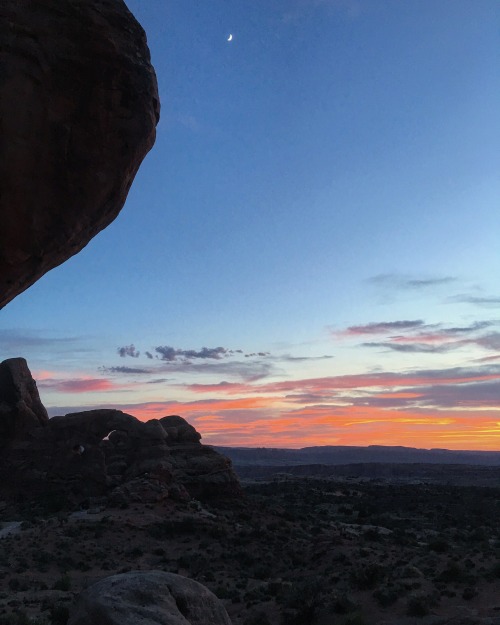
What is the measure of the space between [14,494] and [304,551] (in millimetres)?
19240

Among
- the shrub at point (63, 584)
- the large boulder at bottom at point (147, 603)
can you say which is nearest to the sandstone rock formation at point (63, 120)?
the large boulder at bottom at point (147, 603)

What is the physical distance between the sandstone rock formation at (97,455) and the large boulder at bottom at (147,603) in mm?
22457

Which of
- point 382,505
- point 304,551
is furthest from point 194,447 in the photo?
point 382,505

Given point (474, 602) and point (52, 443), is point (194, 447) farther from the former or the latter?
point (474, 602)

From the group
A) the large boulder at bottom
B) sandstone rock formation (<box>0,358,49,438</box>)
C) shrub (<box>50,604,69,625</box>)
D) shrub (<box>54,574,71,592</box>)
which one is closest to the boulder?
sandstone rock formation (<box>0,358,49,438</box>)

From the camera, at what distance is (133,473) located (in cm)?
3375

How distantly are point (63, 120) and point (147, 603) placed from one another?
6.58 meters

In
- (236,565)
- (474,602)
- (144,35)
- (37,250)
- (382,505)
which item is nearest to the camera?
(37,250)

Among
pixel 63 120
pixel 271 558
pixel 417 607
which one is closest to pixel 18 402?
pixel 271 558

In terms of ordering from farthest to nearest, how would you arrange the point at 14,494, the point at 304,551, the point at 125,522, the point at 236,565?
the point at 14,494, the point at 125,522, the point at 304,551, the point at 236,565

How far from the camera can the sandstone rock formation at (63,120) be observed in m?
6.64

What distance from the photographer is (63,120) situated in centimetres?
698

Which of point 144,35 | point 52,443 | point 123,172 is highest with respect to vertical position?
point 144,35

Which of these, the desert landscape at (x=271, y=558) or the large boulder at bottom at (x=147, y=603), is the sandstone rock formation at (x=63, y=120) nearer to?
the large boulder at bottom at (x=147, y=603)
